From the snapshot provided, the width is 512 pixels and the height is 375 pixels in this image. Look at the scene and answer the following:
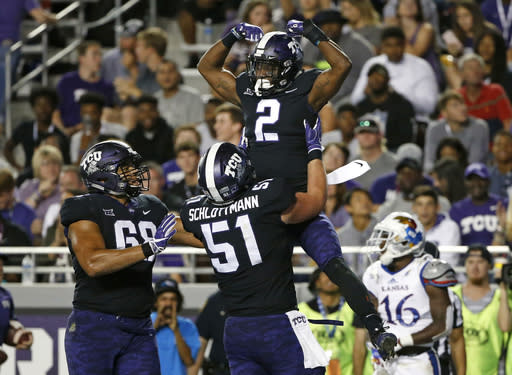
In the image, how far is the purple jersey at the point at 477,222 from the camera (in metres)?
11.3

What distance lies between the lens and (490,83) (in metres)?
13.4

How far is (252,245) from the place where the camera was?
21.3ft

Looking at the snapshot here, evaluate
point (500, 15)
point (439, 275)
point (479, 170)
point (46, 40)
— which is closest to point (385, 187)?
point (479, 170)

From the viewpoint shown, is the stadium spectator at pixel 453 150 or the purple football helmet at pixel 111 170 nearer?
the purple football helmet at pixel 111 170

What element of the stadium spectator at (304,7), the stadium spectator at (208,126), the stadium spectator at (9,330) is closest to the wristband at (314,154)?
the stadium spectator at (9,330)

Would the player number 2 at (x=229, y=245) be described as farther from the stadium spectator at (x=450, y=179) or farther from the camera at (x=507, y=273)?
the stadium spectator at (x=450, y=179)

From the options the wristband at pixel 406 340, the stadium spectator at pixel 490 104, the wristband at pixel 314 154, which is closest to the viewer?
the wristband at pixel 314 154

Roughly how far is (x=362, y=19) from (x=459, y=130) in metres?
2.34

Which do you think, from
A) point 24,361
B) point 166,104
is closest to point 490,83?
point 166,104

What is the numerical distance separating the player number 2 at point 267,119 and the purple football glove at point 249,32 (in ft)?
1.52

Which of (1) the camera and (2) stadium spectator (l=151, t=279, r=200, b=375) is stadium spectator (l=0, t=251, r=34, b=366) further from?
(1) the camera

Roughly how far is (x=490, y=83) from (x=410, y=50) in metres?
1.05

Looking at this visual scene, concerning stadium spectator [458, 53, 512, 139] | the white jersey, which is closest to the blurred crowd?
stadium spectator [458, 53, 512, 139]

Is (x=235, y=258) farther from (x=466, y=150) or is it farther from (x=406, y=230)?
(x=466, y=150)
